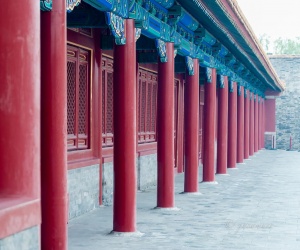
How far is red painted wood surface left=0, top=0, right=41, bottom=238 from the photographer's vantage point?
16.4 ft

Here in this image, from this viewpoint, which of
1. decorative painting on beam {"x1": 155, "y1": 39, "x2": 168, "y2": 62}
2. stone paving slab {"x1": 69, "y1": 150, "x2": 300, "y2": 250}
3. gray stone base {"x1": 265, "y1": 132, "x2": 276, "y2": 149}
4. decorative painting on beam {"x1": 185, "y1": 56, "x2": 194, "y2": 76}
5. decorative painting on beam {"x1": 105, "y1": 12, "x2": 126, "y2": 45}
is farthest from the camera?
gray stone base {"x1": 265, "y1": 132, "x2": 276, "y2": 149}

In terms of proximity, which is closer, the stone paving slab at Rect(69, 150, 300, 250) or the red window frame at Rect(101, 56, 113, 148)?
the stone paving slab at Rect(69, 150, 300, 250)

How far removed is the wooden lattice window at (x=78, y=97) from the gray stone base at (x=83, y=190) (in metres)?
0.42

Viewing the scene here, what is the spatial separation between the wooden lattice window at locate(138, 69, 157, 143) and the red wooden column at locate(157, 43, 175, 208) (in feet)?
13.8

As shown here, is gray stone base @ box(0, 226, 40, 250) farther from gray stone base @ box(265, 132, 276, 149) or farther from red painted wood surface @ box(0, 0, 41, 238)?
gray stone base @ box(265, 132, 276, 149)

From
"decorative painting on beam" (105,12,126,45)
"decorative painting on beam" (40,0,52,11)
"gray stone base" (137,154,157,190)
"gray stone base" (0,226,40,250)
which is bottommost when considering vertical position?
"gray stone base" (137,154,157,190)

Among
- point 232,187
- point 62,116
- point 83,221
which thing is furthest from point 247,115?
point 62,116

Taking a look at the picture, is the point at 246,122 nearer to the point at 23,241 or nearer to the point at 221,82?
the point at 221,82

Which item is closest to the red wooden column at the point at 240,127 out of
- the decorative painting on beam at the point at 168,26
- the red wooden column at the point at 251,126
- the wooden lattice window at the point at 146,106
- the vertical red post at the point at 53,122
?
the red wooden column at the point at 251,126

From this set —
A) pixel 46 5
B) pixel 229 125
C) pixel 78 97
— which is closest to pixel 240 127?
pixel 229 125

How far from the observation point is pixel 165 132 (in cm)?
1206

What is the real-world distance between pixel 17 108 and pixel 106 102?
8229 mm

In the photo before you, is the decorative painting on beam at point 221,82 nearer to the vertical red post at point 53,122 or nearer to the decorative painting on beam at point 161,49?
the decorative painting on beam at point 161,49

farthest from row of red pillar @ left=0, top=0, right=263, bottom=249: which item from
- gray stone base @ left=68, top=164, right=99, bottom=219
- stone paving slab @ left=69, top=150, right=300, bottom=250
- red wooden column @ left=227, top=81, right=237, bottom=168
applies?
red wooden column @ left=227, top=81, right=237, bottom=168
